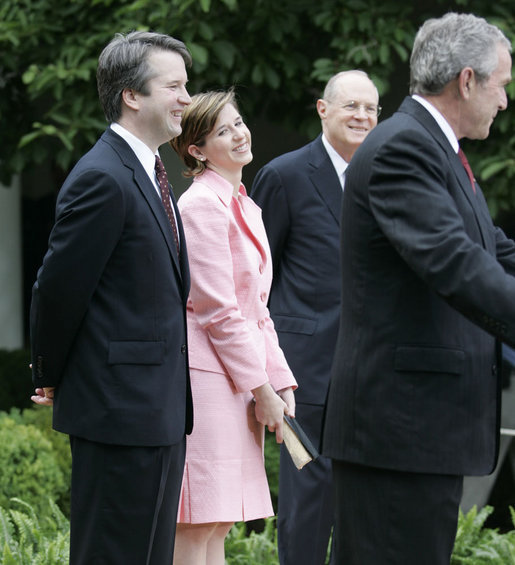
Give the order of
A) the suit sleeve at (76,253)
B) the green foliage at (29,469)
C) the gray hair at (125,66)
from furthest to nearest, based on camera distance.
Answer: the green foliage at (29,469)
the gray hair at (125,66)
the suit sleeve at (76,253)

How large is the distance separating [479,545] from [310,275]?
1738 millimetres

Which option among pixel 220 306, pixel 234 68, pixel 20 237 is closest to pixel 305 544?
pixel 220 306

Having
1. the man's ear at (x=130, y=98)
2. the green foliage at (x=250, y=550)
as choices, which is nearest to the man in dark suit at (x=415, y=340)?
the man's ear at (x=130, y=98)

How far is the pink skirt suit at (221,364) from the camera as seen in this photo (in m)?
3.54

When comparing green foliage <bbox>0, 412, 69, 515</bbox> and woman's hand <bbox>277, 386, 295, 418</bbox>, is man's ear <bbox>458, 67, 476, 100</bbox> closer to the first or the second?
woman's hand <bbox>277, 386, 295, 418</bbox>

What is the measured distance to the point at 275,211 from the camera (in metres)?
4.44

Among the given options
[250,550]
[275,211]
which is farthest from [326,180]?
[250,550]

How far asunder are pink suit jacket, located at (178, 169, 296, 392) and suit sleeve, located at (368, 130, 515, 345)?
0.97 meters

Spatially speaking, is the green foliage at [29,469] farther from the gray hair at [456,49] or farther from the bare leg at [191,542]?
the gray hair at [456,49]

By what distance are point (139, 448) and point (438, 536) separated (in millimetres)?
877

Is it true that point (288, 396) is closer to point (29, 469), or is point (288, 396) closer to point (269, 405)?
point (269, 405)

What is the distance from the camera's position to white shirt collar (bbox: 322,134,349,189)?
4.47m

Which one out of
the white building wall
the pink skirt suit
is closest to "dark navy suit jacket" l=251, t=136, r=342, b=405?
the pink skirt suit

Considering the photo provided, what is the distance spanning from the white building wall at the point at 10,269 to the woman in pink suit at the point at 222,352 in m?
5.53
